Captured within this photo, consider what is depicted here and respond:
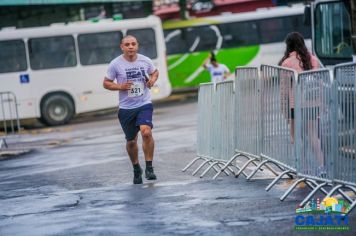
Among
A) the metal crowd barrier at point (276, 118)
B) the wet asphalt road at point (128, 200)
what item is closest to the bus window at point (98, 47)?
the wet asphalt road at point (128, 200)

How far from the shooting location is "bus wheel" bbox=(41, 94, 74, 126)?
94.2 feet

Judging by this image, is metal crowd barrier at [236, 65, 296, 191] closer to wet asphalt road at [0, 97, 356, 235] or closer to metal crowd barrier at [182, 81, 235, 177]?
wet asphalt road at [0, 97, 356, 235]

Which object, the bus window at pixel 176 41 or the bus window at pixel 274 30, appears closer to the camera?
the bus window at pixel 176 41

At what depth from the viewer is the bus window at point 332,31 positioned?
16938 mm

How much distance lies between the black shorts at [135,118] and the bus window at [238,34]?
78.3ft

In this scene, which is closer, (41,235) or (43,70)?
(41,235)

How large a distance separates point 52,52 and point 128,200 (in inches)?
766

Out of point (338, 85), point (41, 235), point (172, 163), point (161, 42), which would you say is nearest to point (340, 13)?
point (172, 163)

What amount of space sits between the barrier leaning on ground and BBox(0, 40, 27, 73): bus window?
631 inches

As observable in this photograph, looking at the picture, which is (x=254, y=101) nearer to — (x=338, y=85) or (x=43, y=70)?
(x=338, y=85)

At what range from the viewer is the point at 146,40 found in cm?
3031

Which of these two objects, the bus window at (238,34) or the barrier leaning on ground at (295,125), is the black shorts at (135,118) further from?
the bus window at (238,34)

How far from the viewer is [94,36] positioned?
29875 mm

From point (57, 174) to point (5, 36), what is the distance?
14.8 m
